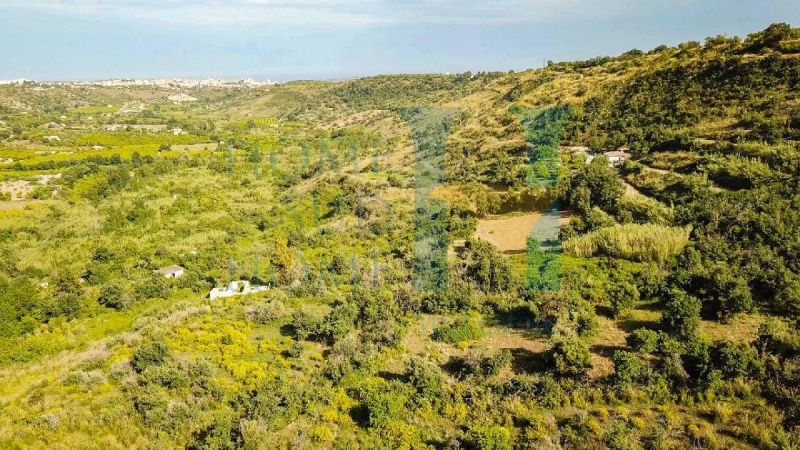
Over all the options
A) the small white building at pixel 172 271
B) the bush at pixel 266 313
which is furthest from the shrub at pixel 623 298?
the small white building at pixel 172 271

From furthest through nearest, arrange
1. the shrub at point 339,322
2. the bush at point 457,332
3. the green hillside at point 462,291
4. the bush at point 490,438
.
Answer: the shrub at point 339,322
the bush at point 457,332
the green hillside at point 462,291
the bush at point 490,438

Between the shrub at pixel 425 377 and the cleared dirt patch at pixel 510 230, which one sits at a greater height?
the cleared dirt patch at pixel 510 230

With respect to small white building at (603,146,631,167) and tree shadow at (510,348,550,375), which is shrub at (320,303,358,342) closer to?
tree shadow at (510,348,550,375)

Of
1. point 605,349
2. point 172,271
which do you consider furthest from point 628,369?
point 172,271

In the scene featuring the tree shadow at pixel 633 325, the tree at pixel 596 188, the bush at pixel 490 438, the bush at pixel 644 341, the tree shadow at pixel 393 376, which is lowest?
the tree shadow at pixel 393 376

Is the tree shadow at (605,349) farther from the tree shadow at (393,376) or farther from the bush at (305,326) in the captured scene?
the bush at (305,326)

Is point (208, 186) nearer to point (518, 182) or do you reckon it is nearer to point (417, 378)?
point (518, 182)

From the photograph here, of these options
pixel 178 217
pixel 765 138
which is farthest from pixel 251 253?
pixel 765 138
